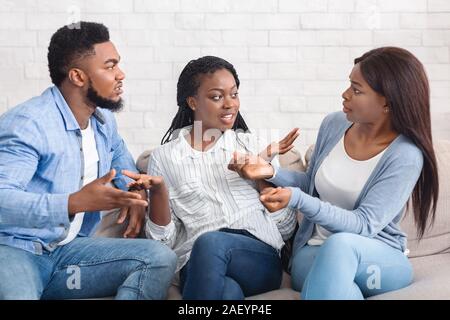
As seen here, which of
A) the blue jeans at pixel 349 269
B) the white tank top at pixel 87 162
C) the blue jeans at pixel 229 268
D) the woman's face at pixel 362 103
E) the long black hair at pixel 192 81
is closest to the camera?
the blue jeans at pixel 349 269

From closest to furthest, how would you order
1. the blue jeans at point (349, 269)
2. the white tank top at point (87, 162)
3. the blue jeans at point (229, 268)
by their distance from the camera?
the blue jeans at point (349, 269), the blue jeans at point (229, 268), the white tank top at point (87, 162)

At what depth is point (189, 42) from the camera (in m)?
3.06

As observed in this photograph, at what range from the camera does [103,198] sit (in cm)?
170

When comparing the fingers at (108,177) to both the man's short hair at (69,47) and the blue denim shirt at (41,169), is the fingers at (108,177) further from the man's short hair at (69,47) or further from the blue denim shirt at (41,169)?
the man's short hair at (69,47)

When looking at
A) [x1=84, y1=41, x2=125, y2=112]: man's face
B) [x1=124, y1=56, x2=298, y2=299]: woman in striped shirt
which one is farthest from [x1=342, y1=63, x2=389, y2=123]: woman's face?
[x1=84, y1=41, x2=125, y2=112]: man's face

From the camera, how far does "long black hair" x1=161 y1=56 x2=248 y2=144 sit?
2.13 metres

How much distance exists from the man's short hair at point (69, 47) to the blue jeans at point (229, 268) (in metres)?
0.63

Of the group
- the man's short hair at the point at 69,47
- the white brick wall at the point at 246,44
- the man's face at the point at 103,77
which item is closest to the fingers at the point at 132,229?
the man's face at the point at 103,77

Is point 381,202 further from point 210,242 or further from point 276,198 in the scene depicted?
point 210,242

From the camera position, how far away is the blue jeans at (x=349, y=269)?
167 cm

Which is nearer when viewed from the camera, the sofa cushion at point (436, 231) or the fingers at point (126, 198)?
the fingers at point (126, 198)

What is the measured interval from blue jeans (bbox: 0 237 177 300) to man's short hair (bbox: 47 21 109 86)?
1.63 ft

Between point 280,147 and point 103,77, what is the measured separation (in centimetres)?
55

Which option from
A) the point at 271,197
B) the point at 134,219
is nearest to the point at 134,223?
the point at 134,219
